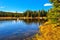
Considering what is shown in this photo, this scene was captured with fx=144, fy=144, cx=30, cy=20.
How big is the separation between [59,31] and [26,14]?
338 ft

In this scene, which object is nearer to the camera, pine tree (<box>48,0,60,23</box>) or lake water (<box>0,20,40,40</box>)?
pine tree (<box>48,0,60,23</box>)

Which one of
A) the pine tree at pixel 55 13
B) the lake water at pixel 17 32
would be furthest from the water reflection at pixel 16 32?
the pine tree at pixel 55 13

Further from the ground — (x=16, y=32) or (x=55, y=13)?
(x=55, y=13)

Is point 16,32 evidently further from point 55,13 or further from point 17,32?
point 55,13

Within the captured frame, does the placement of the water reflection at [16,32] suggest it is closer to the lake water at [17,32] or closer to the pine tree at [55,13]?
the lake water at [17,32]

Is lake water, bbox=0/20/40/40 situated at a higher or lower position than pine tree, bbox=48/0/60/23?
lower

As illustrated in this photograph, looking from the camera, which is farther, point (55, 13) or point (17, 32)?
point (17, 32)

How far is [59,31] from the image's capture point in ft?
44.0

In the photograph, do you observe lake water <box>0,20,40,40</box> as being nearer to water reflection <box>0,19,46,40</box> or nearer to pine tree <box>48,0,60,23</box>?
water reflection <box>0,19,46,40</box>

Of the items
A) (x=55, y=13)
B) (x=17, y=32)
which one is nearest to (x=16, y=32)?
(x=17, y=32)

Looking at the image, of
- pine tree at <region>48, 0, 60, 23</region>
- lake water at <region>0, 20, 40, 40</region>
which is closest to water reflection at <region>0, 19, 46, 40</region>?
lake water at <region>0, 20, 40, 40</region>

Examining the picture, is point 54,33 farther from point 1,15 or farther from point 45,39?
point 1,15

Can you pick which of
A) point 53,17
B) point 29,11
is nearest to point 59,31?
point 53,17

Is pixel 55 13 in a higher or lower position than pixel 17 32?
higher
